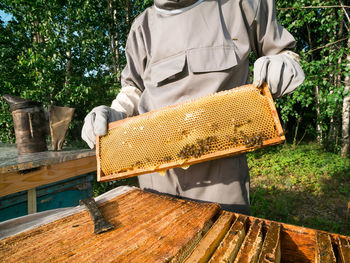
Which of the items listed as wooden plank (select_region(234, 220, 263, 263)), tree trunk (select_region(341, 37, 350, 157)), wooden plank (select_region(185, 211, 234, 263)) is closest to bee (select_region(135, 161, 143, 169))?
wooden plank (select_region(185, 211, 234, 263))

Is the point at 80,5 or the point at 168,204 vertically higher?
the point at 80,5

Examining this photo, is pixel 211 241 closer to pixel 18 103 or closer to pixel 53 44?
pixel 18 103

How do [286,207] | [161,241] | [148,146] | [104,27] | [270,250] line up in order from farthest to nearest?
[104,27] < [286,207] < [148,146] < [161,241] < [270,250]

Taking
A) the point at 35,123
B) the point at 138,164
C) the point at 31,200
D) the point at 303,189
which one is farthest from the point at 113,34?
the point at 303,189

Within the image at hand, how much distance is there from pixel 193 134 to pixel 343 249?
93 cm

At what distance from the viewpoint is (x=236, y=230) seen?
90cm

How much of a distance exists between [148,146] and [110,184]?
4904 mm

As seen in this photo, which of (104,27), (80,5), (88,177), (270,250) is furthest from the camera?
(104,27)

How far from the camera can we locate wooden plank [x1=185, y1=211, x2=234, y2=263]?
760 millimetres

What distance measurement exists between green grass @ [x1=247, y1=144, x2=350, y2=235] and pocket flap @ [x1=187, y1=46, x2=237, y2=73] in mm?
3575

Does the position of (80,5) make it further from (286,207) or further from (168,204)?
(286,207)

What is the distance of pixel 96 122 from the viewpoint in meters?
1.55

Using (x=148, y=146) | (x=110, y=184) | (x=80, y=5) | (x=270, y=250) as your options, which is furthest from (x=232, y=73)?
(x=80, y=5)

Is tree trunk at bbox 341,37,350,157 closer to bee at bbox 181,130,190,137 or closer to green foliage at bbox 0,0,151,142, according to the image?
bee at bbox 181,130,190,137
